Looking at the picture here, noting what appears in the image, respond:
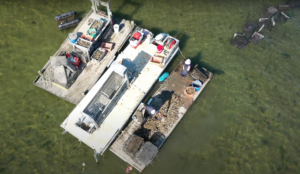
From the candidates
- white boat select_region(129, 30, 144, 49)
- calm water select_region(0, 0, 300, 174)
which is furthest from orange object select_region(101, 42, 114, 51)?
calm water select_region(0, 0, 300, 174)

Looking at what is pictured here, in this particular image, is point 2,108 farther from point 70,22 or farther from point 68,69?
point 70,22

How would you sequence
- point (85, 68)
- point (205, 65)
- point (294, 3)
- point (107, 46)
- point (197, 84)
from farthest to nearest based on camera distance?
1. point (294, 3)
2. point (205, 65)
3. point (107, 46)
4. point (85, 68)
5. point (197, 84)

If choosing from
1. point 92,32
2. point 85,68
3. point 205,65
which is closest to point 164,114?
point 205,65

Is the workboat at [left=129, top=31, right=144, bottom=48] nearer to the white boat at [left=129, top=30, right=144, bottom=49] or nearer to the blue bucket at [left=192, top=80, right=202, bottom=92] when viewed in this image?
the white boat at [left=129, top=30, right=144, bottom=49]

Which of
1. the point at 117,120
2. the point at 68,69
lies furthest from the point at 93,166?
the point at 68,69

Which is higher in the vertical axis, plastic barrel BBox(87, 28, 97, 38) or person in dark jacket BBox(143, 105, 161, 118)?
plastic barrel BBox(87, 28, 97, 38)

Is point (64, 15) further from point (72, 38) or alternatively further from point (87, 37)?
point (87, 37)

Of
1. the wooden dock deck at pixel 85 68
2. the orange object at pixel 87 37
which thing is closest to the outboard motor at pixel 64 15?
the wooden dock deck at pixel 85 68

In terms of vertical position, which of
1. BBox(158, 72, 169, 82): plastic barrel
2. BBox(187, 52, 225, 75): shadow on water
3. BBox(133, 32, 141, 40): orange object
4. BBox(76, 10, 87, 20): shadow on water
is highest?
BBox(187, 52, 225, 75): shadow on water
